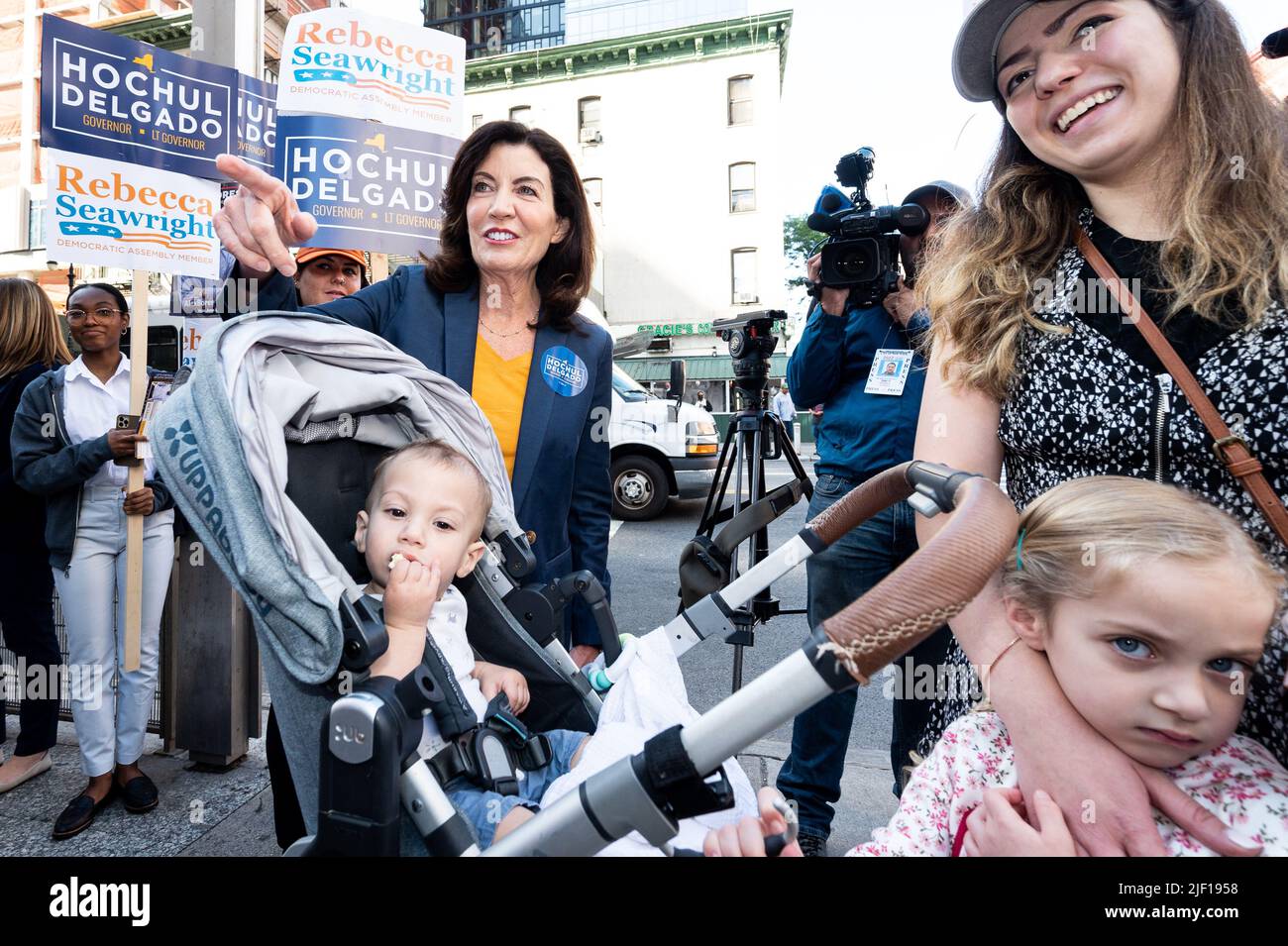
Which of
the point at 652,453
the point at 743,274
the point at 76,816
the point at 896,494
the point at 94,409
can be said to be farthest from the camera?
the point at 743,274

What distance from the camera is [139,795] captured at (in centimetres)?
294

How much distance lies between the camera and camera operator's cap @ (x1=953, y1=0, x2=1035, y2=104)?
4.04ft

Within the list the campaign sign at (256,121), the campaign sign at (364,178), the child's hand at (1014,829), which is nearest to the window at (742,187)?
the campaign sign at (364,178)

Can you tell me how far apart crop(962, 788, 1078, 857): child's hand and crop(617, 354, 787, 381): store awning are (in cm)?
2228

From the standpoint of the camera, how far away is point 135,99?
296 centimetres

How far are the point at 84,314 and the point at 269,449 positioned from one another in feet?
8.62

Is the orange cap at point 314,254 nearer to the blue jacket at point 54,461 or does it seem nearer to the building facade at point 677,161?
the blue jacket at point 54,461

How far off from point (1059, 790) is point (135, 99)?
153 inches

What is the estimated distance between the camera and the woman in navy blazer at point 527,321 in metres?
2.08

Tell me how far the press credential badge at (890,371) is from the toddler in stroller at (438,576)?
5.02 feet

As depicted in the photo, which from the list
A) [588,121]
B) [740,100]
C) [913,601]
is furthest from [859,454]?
[588,121]

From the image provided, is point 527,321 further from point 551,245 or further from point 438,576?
point 438,576

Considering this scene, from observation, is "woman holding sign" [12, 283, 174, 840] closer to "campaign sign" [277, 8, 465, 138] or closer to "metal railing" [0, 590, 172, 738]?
"metal railing" [0, 590, 172, 738]
